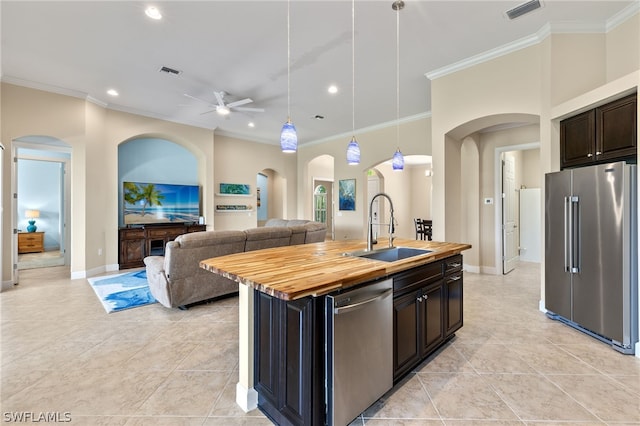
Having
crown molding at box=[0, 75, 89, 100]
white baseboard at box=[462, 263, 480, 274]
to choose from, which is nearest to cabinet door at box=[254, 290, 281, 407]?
white baseboard at box=[462, 263, 480, 274]

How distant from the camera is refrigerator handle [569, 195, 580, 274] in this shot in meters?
2.86

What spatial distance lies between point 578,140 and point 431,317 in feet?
8.71

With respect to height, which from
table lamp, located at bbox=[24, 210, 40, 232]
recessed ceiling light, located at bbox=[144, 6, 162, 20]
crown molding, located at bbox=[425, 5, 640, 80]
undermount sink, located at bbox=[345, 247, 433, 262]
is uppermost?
recessed ceiling light, located at bbox=[144, 6, 162, 20]

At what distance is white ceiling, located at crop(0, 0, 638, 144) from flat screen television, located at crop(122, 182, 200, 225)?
1882 millimetres

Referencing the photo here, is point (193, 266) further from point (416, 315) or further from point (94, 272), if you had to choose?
point (94, 272)

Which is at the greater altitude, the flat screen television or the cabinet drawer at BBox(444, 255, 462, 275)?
the flat screen television

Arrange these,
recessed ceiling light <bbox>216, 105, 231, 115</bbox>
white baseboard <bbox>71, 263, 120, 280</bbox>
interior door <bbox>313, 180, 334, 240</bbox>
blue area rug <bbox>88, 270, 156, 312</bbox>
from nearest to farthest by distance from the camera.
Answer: blue area rug <bbox>88, 270, 156, 312</bbox>
recessed ceiling light <bbox>216, 105, 231, 115</bbox>
white baseboard <bbox>71, 263, 120, 280</bbox>
interior door <bbox>313, 180, 334, 240</bbox>

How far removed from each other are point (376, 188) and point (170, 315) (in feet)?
26.5

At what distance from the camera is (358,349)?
1.55 metres

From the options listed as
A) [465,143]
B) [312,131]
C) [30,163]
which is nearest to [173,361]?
[465,143]

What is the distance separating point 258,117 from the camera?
249 inches

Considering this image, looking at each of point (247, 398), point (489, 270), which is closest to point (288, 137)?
point (247, 398)

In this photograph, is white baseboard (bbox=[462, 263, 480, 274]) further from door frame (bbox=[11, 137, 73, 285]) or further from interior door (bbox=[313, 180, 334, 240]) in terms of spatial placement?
door frame (bbox=[11, 137, 73, 285])

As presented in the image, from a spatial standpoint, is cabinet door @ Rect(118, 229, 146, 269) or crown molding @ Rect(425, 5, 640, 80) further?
cabinet door @ Rect(118, 229, 146, 269)
